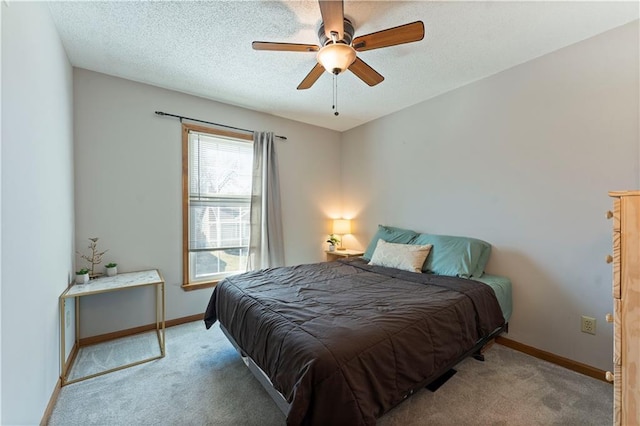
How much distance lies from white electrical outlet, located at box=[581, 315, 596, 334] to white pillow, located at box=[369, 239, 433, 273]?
1.28 meters

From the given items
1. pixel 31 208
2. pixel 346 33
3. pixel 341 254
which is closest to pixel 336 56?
pixel 346 33

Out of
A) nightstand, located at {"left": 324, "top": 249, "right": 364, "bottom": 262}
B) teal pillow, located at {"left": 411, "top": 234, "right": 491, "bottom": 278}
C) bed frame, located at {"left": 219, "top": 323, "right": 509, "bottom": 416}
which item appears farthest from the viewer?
nightstand, located at {"left": 324, "top": 249, "right": 364, "bottom": 262}

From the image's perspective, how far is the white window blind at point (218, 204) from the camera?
127 inches

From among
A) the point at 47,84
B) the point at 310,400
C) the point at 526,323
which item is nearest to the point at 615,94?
the point at 526,323

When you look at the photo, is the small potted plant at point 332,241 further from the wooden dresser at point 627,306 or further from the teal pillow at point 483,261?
the wooden dresser at point 627,306

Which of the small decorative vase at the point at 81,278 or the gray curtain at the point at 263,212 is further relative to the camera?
the gray curtain at the point at 263,212

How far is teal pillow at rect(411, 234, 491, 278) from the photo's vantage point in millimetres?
2553

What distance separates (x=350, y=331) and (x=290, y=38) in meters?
2.16

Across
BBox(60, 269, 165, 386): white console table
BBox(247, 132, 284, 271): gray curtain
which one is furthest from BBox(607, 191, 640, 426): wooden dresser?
BBox(247, 132, 284, 271): gray curtain

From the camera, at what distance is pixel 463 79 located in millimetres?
2770

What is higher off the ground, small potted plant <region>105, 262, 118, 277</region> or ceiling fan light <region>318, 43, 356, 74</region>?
ceiling fan light <region>318, 43, 356, 74</region>

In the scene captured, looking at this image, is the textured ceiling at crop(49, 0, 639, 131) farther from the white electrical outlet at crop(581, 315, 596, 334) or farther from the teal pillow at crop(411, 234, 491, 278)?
the white electrical outlet at crop(581, 315, 596, 334)

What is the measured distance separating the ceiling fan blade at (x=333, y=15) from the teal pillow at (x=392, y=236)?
91.8 inches

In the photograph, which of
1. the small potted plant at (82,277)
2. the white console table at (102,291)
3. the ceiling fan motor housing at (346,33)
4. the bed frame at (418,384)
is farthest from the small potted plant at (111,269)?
the ceiling fan motor housing at (346,33)
